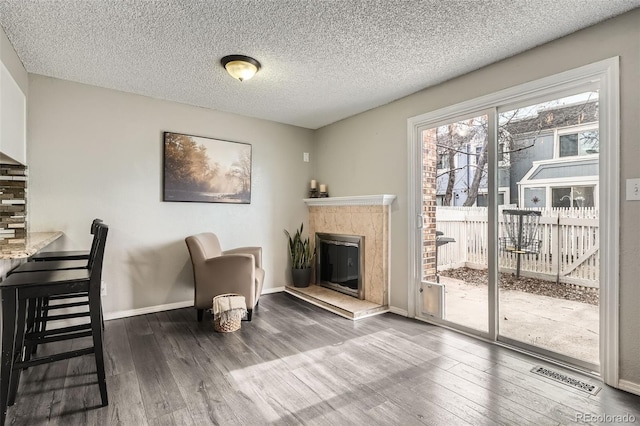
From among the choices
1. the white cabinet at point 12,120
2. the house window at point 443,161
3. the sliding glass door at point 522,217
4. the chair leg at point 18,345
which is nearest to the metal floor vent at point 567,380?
the sliding glass door at point 522,217

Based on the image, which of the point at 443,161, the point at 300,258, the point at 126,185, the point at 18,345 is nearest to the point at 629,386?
the point at 443,161

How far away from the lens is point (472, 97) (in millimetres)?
2811

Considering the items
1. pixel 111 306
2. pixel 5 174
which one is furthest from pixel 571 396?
pixel 5 174

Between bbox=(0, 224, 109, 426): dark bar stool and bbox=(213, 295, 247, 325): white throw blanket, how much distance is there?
109 centimetres

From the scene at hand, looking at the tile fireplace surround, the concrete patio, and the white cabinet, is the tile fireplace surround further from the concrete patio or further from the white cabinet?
the white cabinet

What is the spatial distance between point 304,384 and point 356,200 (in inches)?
88.5

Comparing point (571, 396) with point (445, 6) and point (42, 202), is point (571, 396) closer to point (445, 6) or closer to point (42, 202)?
point (445, 6)

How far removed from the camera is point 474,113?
2.83 meters

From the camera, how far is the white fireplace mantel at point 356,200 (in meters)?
3.51

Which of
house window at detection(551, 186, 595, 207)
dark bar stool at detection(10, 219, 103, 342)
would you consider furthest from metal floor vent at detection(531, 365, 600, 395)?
dark bar stool at detection(10, 219, 103, 342)

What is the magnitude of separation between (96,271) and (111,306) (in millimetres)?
1714

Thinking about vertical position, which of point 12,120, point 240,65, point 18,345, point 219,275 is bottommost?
point 18,345

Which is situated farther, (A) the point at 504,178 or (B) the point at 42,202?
(B) the point at 42,202

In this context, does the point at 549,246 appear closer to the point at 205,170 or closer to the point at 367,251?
the point at 367,251
